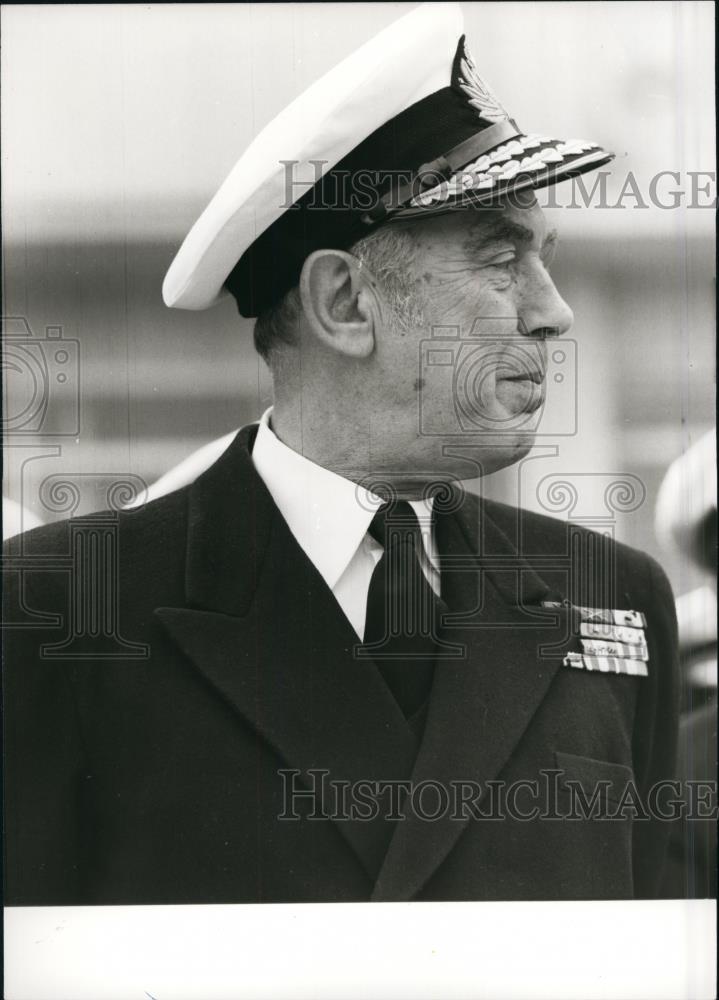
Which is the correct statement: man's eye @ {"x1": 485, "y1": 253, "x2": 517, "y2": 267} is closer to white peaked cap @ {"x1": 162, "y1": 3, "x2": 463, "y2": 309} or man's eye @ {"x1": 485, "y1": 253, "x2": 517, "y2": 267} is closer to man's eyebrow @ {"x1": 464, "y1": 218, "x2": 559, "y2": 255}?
man's eyebrow @ {"x1": 464, "y1": 218, "x2": 559, "y2": 255}

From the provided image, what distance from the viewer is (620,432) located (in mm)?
2326

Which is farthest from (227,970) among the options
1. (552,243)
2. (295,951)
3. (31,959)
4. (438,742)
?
(552,243)

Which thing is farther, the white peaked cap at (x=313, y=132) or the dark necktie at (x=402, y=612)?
the dark necktie at (x=402, y=612)

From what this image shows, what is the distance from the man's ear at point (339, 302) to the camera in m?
2.18

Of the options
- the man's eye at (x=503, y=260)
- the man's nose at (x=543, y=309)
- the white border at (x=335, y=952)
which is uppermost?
the man's eye at (x=503, y=260)

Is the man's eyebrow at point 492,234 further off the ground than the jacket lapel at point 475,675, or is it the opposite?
the man's eyebrow at point 492,234

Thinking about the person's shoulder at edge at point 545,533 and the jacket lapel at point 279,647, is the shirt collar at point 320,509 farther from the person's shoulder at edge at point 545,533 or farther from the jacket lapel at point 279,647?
the person's shoulder at edge at point 545,533

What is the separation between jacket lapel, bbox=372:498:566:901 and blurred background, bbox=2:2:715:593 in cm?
13

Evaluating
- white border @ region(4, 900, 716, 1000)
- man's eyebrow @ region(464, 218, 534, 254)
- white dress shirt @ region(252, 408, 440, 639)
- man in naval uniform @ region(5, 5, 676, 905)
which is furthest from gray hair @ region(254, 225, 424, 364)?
white border @ region(4, 900, 716, 1000)

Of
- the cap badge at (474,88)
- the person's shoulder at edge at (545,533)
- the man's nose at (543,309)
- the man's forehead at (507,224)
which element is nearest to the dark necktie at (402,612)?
the person's shoulder at edge at (545,533)

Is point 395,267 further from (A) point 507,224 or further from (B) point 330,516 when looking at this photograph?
(B) point 330,516

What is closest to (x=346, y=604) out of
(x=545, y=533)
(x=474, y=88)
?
(x=545, y=533)

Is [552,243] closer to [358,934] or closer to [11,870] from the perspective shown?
[358,934]

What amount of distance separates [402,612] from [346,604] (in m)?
0.11
